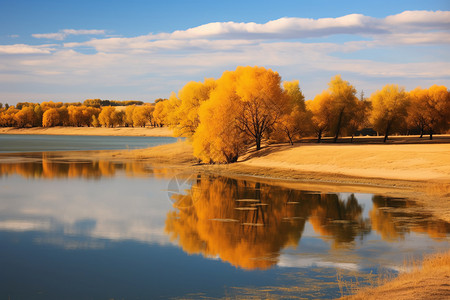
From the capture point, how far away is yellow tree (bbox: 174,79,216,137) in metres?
80.1

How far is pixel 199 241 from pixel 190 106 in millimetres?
57864

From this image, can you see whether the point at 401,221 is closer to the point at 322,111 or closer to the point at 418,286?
the point at 418,286

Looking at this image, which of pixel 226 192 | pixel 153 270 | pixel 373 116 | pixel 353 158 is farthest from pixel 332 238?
pixel 373 116

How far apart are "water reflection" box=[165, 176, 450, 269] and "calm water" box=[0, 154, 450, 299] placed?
64 mm

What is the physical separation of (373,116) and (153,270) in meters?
86.8

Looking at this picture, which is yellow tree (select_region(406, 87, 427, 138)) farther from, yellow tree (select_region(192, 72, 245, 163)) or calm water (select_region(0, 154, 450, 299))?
calm water (select_region(0, 154, 450, 299))

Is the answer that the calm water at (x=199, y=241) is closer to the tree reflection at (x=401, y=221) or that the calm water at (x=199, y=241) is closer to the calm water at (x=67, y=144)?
the tree reflection at (x=401, y=221)

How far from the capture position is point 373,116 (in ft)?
326

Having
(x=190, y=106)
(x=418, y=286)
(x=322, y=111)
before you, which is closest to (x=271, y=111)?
(x=190, y=106)

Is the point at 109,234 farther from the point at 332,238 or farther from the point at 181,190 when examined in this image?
the point at 181,190

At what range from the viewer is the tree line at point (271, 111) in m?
67.5

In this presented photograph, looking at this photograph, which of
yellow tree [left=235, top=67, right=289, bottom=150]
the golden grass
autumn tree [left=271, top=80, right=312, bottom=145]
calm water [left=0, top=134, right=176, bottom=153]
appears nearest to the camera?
the golden grass

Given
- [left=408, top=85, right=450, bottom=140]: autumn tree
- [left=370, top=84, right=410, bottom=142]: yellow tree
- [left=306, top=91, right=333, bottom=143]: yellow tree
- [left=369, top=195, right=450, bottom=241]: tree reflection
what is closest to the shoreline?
[left=369, top=195, right=450, bottom=241]: tree reflection

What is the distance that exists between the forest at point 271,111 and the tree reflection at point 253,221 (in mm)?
23835
